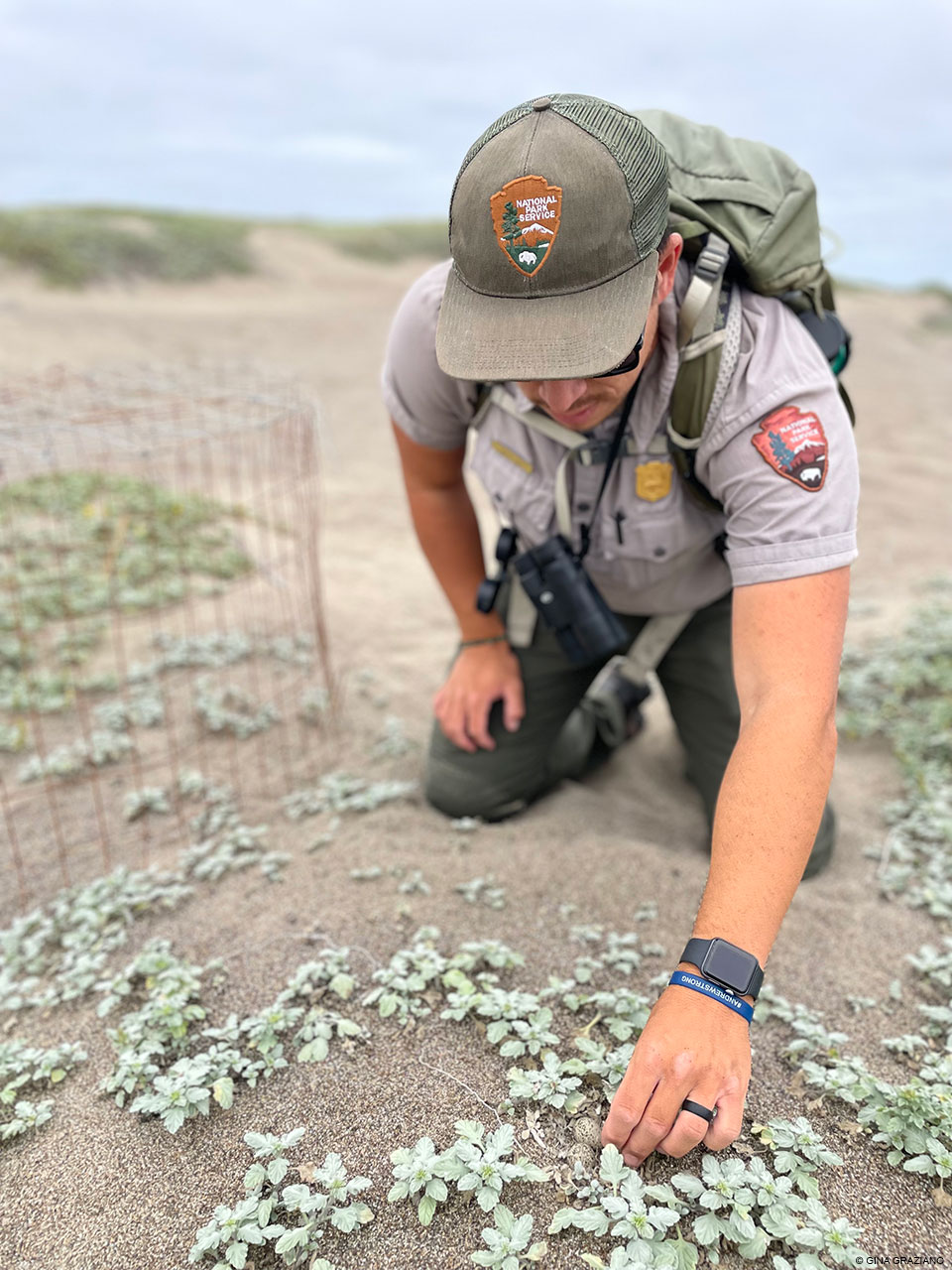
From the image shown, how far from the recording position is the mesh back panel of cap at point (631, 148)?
66.8 inches

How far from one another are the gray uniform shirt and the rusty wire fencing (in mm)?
1029

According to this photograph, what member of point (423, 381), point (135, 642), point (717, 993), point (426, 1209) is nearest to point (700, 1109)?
point (717, 993)

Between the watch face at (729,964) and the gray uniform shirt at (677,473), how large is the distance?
2.43 ft

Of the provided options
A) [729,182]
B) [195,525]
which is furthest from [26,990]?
[195,525]

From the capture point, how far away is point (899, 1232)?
1616 millimetres

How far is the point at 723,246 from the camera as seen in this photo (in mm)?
1978

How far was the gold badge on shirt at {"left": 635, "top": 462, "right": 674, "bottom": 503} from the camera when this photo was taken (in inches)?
89.8

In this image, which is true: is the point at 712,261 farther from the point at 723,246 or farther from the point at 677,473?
the point at 677,473

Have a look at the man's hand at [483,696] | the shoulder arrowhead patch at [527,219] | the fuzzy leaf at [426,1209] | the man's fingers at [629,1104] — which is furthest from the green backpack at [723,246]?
the fuzzy leaf at [426,1209]

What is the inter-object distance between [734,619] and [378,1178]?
130cm

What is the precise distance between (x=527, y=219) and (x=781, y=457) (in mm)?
708

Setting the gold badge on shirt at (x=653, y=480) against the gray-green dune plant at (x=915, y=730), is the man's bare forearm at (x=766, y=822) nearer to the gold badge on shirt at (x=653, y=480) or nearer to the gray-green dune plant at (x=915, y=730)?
the gold badge on shirt at (x=653, y=480)

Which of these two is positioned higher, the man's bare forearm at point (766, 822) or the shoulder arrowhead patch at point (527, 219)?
the shoulder arrowhead patch at point (527, 219)

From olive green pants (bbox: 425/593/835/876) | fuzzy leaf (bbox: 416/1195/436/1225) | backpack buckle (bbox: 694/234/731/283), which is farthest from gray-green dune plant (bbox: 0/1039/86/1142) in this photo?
backpack buckle (bbox: 694/234/731/283)
